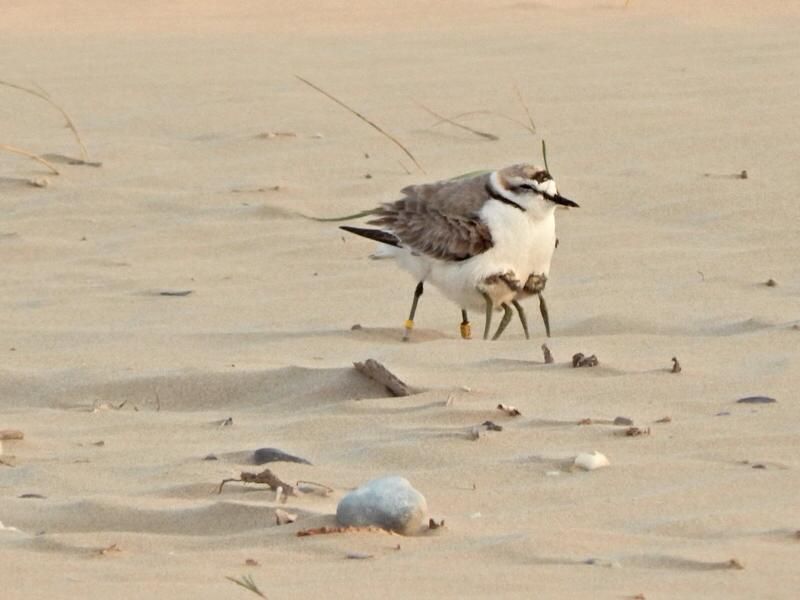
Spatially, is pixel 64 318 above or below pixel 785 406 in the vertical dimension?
below

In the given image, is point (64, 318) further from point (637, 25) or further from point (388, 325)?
point (637, 25)

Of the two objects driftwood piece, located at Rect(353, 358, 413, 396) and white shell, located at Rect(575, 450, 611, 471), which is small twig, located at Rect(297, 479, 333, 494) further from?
driftwood piece, located at Rect(353, 358, 413, 396)

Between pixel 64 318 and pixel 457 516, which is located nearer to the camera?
pixel 457 516

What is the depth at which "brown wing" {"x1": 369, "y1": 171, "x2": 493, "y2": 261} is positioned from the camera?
281 inches

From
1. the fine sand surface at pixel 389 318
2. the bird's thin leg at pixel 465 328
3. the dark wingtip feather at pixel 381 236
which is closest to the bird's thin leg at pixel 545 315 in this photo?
the fine sand surface at pixel 389 318

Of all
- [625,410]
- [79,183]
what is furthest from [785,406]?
[79,183]

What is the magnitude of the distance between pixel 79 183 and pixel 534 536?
6391mm

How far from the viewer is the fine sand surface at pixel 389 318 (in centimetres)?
398

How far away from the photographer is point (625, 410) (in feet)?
17.8

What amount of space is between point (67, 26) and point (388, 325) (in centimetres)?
946

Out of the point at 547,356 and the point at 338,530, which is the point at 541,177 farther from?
the point at 338,530

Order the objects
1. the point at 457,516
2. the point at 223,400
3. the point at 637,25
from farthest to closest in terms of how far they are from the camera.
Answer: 1. the point at 637,25
2. the point at 223,400
3. the point at 457,516

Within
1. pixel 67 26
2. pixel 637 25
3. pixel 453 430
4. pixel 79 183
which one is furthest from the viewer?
pixel 67 26

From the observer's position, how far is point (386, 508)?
4.04m
